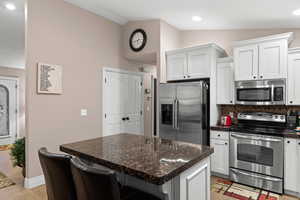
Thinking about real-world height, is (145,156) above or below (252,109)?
below

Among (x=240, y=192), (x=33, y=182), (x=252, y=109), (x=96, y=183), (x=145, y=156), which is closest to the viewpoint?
(x=96, y=183)

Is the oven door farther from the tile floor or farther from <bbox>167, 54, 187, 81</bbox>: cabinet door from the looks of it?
<bbox>167, 54, 187, 81</bbox>: cabinet door

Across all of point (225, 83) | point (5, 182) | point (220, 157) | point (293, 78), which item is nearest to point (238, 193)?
point (220, 157)

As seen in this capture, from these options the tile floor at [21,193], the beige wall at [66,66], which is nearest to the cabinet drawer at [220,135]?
the tile floor at [21,193]

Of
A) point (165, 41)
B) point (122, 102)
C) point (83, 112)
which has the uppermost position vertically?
point (165, 41)

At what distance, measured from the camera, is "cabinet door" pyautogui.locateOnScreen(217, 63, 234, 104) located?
346 centimetres

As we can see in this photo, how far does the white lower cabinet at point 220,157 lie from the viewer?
326 cm

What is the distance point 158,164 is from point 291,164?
2519 millimetres

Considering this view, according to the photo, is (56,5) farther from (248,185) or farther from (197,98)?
(248,185)

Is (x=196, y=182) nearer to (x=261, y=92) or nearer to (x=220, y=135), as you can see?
(x=220, y=135)

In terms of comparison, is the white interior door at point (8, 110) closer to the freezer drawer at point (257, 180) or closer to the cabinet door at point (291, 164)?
the freezer drawer at point (257, 180)

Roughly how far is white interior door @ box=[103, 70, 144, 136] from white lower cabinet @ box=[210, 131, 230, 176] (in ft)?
7.02

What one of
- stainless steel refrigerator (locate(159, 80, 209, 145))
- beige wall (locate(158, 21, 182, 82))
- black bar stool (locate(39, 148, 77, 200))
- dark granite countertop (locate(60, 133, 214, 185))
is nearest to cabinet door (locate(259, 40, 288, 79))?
stainless steel refrigerator (locate(159, 80, 209, 145))

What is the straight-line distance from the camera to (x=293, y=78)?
291 centimetres
